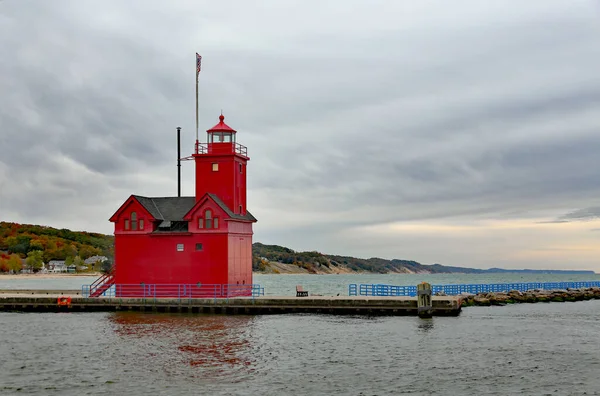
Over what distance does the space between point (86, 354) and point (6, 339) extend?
26.3 feet

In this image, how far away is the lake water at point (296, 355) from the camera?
87.4ft

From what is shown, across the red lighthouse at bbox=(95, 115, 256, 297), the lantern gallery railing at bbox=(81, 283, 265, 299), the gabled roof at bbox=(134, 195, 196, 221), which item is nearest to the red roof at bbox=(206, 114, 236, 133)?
the red lighthouse at bbox=(95, 115, 256, 297)

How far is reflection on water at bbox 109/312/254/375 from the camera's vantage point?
31422 mm

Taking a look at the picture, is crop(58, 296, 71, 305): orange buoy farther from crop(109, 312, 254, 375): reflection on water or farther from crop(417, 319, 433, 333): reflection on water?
crop(417, 319, 433, 333): reflection on water

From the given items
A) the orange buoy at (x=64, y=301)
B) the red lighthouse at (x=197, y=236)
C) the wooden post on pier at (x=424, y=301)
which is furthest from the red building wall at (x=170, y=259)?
the wooden post on pier at (x=424, y=301)

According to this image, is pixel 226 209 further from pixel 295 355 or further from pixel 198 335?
pixel 295 355

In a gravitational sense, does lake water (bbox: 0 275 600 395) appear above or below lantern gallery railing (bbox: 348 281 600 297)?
below

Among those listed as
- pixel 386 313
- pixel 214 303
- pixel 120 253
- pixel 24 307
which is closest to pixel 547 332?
pixel 386 313

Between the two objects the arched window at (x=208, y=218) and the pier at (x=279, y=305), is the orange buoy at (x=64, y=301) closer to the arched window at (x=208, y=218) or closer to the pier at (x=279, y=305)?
the pier at (x=279, y=305)

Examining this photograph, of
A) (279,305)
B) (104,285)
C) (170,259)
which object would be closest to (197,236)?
(170,259)

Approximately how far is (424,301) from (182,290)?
17.3 m

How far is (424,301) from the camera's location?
45.8 m

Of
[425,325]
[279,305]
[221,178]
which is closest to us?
[425,325]

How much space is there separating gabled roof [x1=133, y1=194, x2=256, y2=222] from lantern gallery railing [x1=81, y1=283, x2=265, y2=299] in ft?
16.4
